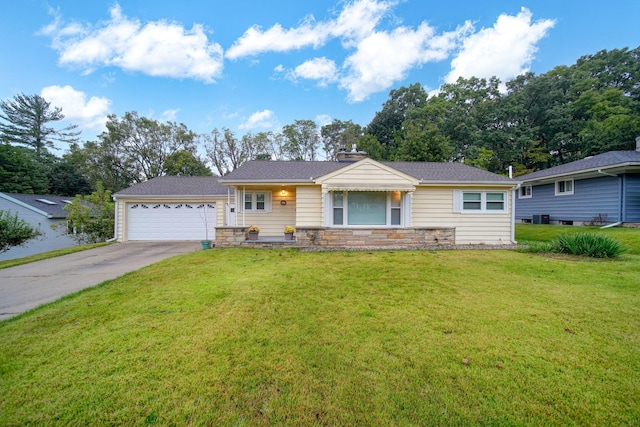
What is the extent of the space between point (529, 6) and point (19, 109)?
48.2 meters

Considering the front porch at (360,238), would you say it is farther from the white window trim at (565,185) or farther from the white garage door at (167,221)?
the white window trim at (565,185)

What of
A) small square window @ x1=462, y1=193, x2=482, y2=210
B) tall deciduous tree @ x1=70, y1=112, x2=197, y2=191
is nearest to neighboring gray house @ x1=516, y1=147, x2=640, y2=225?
small square window @ x1=462, y1=193, x2=482, y2=210

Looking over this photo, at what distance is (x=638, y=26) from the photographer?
18.8 m

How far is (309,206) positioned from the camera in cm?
1036

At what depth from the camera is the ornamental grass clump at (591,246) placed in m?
7.31

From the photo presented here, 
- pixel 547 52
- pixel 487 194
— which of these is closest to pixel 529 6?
pixel 547 52

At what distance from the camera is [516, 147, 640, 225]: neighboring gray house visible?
12.0m

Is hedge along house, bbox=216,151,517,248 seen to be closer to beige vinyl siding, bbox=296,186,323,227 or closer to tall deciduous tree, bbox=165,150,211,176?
beige vinyl siding, bbox=296,186,323,227

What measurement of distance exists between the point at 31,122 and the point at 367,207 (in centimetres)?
4192

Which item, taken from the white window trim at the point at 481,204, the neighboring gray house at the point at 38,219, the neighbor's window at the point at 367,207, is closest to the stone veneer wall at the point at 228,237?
the neighbor's window at the point at 367,207

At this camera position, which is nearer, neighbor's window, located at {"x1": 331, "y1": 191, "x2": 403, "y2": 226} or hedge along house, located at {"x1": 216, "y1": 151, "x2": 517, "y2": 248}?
hedge along house, located at {"x1": 216, "y1": 151, "x2": 517, "y2": 248}

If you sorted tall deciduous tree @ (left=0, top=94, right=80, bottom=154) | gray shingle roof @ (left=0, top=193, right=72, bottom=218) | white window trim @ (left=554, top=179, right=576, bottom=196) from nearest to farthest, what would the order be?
white window trim @ (left=554, top=179, right=576, bottom=196) → gray shingle roof @ (left=0, top=193, right=72, bottom=218) → tall deciduous tree @ (left=0, top=94, right=80, bottom=154)

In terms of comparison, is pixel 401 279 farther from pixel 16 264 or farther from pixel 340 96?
pixel 340 96

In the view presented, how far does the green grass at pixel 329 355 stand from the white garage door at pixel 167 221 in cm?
841
